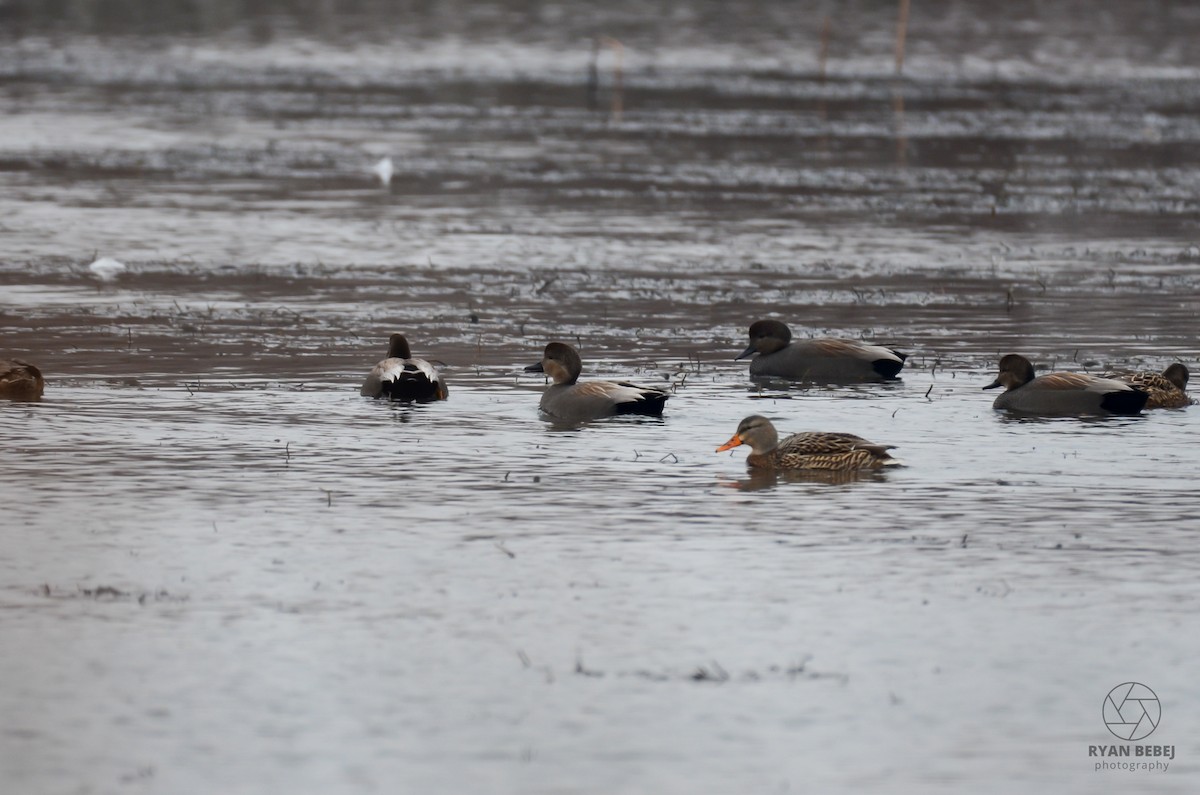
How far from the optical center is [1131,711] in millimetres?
8477

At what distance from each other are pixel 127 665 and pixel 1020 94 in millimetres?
48810

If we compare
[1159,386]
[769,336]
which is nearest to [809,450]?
[1159,386]

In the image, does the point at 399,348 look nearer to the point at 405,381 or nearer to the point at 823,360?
the point at 405,381

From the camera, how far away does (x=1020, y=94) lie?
55.2 m

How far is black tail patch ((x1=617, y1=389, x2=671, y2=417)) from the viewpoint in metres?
14.7

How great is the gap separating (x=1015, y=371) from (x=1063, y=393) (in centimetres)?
47

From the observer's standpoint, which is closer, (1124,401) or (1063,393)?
(1124,401)

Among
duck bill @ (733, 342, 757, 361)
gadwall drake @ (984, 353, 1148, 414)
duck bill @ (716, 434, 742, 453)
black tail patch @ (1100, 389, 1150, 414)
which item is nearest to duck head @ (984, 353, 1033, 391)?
gadwall drake @ (984, 353, 1148, 414)

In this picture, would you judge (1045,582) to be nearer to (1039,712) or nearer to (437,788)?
(1039,712)

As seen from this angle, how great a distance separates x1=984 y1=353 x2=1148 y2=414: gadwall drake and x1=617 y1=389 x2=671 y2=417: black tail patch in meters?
2.48

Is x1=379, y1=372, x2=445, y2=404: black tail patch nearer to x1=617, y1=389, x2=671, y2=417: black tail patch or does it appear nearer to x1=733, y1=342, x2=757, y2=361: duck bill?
x1=617, y1=389, x2=671, y2=417: black tail patch

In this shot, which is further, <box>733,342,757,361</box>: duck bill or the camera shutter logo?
<box>733,342,757,361</box>: duck bill

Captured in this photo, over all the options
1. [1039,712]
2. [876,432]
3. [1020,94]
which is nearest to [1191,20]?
[1020,94]

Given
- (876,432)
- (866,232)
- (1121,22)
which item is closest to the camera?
(876,432)
